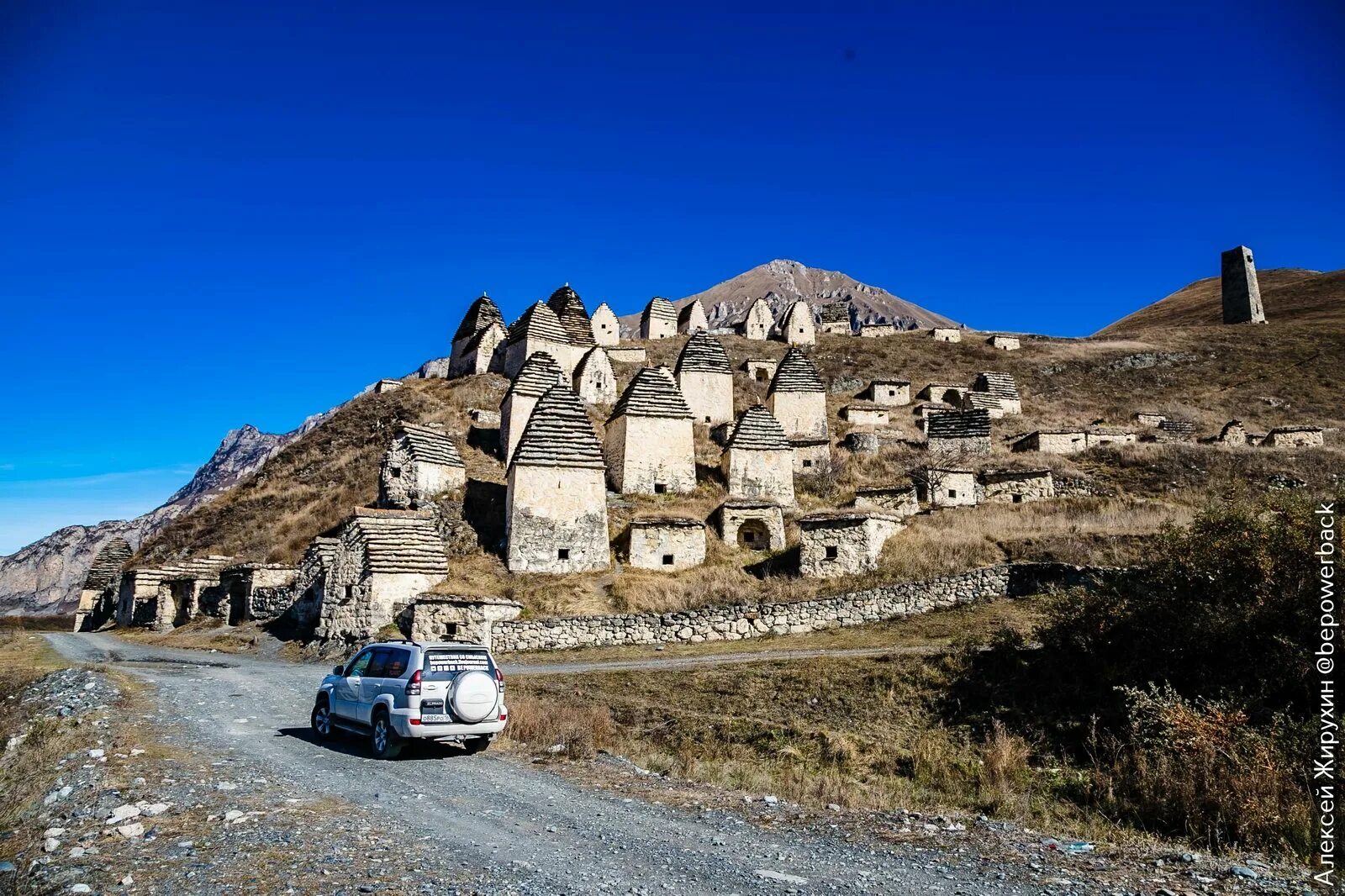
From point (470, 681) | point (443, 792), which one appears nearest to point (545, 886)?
point (443, 792)

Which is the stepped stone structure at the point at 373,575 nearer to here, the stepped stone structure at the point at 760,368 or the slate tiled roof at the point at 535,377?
the slate tiled roof at the point at 535,377

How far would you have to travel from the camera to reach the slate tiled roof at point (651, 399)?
105 ft

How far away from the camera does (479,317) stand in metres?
52.1

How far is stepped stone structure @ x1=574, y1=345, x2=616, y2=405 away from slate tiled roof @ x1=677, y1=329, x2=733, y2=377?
3896mm

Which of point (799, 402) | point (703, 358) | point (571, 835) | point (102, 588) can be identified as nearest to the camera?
point (571, 835)

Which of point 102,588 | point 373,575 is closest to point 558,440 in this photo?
point 373,575

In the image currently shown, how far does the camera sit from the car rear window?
1048 cm

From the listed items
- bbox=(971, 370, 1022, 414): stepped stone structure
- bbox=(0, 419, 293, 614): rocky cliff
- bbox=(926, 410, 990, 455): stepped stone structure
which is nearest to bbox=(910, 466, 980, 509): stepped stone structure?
bbox=(926, 410, 990, 455): stepped stone structure

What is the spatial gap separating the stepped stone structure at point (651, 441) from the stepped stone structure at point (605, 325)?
3091 centimetres

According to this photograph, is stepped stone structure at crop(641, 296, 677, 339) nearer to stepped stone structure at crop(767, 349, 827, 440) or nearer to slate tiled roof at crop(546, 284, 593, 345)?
slate tiled roof at crop(546, 284, 593, 345)

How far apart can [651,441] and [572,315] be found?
65.5 ft

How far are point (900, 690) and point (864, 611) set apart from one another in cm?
665

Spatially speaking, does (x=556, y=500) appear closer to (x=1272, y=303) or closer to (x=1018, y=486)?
(x=1018, y=486)

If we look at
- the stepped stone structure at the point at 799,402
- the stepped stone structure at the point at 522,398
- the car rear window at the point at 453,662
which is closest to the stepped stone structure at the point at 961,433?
the stepped stone structure at the point at 799,402
